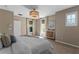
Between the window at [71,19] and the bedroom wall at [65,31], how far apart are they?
187 mm

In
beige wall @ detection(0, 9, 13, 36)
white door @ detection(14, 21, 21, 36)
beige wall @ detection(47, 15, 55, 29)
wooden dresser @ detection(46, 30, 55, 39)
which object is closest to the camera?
beige wall @ detection(0, 9, 13, 36)

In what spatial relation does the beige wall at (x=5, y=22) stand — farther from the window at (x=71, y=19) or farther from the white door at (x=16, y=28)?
the window at (x=71, y=19)

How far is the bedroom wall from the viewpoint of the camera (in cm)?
453

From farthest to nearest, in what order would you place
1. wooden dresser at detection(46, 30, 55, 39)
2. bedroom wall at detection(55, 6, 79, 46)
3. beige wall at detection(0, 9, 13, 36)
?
wooden dresser at detection(46, 30, 55, 39) → beige wall at detection(0, 9, 13, 36) → bedroom wall at detection(55, 6, 79, 46)

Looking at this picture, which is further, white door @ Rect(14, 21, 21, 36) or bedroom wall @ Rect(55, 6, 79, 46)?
white door @ Rect(14, 21, 21, 36)

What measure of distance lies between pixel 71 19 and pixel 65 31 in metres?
0.70

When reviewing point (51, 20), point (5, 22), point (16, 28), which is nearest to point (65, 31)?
point (51, 20)

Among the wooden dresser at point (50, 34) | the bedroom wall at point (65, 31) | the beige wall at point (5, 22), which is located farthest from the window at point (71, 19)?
the beige wall at point (5, 22)

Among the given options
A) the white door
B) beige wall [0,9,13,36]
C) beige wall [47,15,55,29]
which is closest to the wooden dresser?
beige wall [47,15,55,29]

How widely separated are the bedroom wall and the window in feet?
0.61

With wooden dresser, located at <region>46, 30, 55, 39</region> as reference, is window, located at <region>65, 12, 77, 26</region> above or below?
above

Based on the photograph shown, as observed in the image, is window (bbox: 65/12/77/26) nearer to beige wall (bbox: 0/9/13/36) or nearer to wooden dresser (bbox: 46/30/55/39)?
wooden dresser (bbox: 46/30/55/39)

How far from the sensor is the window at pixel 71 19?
462 centimetres
